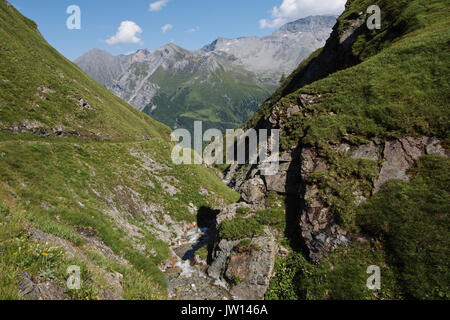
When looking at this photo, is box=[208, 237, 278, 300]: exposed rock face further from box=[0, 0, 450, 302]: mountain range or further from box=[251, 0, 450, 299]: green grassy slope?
box=[251, 0, 450, 299]: green grassy slope

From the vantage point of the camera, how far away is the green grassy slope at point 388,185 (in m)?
14.1

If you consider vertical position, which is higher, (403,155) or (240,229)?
(403,155)

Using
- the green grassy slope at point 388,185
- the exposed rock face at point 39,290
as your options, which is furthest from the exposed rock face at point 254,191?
the exposed rock face at point 39,290

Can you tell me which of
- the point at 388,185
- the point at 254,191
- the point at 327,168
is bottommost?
the point at 254,191

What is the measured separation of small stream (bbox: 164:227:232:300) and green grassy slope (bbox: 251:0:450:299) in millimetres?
4971

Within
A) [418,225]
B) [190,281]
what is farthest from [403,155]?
[190,281]

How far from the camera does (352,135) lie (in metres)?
21.5

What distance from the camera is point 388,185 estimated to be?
17375mm

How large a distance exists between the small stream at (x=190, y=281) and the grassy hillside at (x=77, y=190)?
7.10ft

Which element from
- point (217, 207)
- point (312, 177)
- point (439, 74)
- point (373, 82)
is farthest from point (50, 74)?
point (439, 74)

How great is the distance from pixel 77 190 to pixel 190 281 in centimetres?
1541

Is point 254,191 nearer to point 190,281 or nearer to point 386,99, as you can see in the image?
point 190,281
